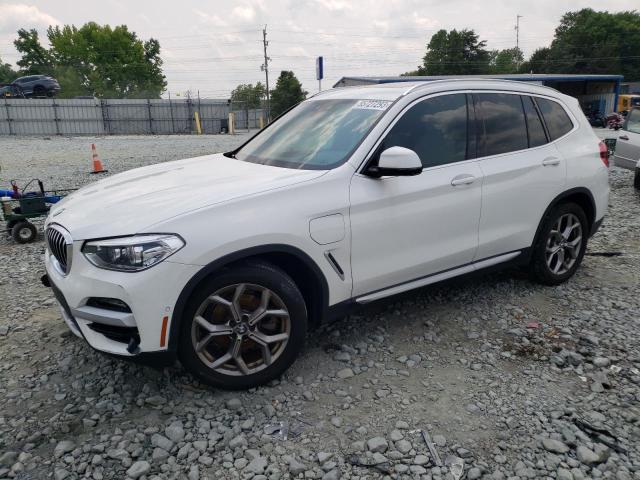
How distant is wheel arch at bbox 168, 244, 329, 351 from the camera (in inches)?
109

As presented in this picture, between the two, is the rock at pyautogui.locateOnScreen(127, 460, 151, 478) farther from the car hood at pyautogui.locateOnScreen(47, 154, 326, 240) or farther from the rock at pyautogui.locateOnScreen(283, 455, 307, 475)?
the car hood at pyautogui.locateOnScreen(47, 154, 326, 240)

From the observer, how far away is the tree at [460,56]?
257 feet

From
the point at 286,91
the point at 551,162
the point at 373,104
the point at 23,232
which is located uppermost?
the point at 286,91

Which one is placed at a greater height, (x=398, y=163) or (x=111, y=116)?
(x=111, y=116)

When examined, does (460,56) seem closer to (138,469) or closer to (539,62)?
(539,62)

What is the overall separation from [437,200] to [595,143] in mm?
2260

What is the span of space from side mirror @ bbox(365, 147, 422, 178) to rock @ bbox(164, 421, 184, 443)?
6.45 feet

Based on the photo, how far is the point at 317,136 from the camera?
3.82 metres

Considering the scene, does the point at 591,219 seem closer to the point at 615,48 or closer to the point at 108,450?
the point at 108,450

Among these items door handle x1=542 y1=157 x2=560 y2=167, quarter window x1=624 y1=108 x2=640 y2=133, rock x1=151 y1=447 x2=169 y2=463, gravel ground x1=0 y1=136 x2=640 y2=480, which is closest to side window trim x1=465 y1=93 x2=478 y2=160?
door handle x1=542 y1=157 x2=560 y2=167

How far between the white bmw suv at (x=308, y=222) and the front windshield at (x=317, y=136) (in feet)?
0.05

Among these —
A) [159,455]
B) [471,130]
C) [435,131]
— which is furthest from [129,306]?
[471,130]

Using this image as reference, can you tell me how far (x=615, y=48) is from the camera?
7512cm

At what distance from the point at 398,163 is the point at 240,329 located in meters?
1.41
